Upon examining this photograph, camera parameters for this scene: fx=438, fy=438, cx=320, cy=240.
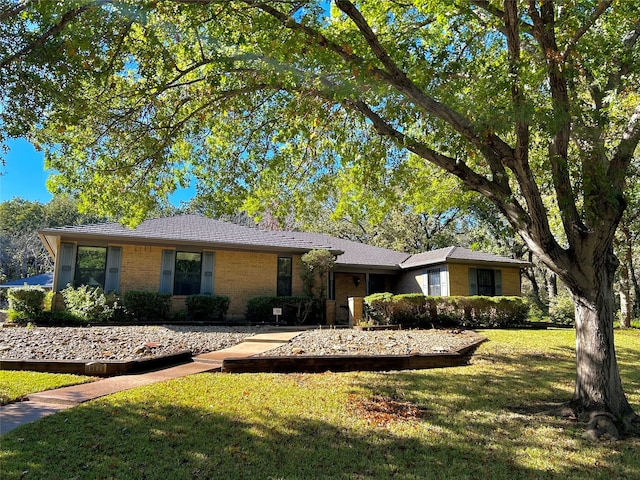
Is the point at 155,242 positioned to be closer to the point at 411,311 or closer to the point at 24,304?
the point at 24,304

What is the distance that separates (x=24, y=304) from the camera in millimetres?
14281

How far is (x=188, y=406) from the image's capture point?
567 centimetres

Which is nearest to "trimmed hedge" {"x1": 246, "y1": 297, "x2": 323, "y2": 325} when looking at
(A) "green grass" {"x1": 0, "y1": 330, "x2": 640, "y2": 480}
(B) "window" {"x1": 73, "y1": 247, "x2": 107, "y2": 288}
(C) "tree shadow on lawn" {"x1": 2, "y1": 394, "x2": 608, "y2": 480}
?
(B) "window" {"x1": 73, "y1": 247, "x2": 107, "y2": 288}

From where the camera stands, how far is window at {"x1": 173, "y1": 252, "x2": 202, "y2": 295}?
17.7 meters

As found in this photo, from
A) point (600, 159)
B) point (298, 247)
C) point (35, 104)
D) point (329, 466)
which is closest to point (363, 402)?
point (329, 466)

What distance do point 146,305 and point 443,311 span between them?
10.9m

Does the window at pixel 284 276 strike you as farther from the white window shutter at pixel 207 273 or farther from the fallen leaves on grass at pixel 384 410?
the fallen leaves on grass at pixel 384 410

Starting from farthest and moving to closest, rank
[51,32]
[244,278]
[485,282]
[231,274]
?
1. [485,282]
2. [244,278]
3. [231,274]
4. [51,32]

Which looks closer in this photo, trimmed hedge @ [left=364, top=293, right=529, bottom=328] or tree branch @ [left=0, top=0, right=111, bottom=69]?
tree branch @ [left=0, top=0, right=111, bottom=69]

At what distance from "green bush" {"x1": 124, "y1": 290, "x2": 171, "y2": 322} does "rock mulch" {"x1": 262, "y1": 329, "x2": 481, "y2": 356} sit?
675 centimetres

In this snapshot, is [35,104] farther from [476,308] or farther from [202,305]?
[476,308]

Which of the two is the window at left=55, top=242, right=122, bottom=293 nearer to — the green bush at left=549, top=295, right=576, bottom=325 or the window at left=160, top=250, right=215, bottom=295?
the window at left=160, top=250, right=215, bottom=295

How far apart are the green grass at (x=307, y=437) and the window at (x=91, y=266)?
11218 mm

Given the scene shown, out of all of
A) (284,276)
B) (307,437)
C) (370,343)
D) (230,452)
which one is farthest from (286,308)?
(230,452)
